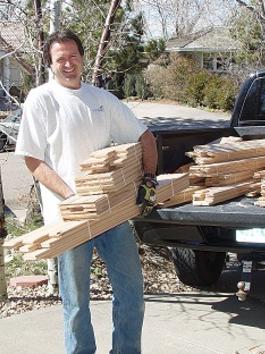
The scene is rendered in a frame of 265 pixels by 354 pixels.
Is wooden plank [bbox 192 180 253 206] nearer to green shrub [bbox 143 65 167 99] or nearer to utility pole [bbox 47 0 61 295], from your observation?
utility pole [bbox 47 0 61 295]

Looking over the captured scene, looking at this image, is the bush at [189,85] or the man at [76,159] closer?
the man at [76,159]

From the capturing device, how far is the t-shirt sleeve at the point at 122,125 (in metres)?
3.88

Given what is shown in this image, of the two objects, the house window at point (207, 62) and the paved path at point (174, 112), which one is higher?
the house window at point (207, 62)

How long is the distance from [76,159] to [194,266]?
2.45m

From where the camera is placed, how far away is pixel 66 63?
368 centimetres

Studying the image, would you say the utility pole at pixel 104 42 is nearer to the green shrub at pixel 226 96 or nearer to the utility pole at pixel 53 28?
the utility pole at pixel 53 28

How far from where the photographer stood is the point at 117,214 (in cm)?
365

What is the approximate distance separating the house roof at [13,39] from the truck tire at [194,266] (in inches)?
79.9

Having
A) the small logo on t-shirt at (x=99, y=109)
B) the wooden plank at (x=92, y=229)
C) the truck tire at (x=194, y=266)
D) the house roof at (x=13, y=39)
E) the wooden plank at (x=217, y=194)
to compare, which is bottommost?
the truck tire at (x=194, y=266)

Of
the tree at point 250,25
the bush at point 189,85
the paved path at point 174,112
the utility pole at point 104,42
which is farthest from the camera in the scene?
the bush at point 189,85

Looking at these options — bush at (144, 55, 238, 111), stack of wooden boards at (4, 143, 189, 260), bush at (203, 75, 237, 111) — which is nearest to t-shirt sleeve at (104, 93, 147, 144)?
stack of wooden boards at (4, 143, 189, 260)

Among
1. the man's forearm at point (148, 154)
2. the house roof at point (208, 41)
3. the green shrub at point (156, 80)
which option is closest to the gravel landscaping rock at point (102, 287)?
the man's forearm at point (148, 154)

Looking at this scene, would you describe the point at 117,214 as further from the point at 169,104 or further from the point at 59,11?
the point at 169,104

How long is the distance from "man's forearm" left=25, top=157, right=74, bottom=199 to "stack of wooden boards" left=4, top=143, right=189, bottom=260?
0.19 feet
